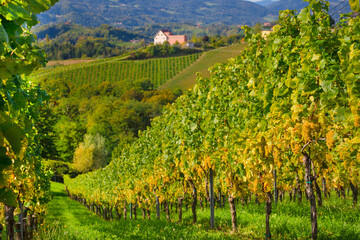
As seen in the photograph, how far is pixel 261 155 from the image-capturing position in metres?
5.13

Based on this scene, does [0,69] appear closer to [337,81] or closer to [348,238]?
[337,81]

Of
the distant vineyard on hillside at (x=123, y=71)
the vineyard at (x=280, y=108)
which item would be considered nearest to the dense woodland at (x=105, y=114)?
the distant vineyard on hillside at (x=123, y=71)

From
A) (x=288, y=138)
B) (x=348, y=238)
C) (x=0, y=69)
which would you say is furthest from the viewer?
(x=348, y=238)

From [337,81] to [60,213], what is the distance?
19.0 m

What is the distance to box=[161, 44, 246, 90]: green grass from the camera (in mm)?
91500

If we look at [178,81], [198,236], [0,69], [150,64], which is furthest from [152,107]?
[0,69]

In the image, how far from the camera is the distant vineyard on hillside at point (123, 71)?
100 meters

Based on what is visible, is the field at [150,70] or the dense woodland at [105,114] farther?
the field at [150,70]

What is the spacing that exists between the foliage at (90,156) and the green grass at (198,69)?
40829 mm

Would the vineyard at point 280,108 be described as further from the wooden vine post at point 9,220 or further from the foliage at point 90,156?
the foliage at point 90,156

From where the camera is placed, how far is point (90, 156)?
155ft

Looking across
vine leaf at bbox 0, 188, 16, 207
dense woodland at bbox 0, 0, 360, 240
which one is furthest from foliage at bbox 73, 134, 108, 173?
vine leaf at bbox 0, 188, 16, 207

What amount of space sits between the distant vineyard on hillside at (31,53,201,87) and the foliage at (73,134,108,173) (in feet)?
162

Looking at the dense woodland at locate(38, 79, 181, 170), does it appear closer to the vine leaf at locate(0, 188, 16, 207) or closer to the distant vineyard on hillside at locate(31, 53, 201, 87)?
the distant vineyard on hillside at locate(31, 53, 201, 87)
